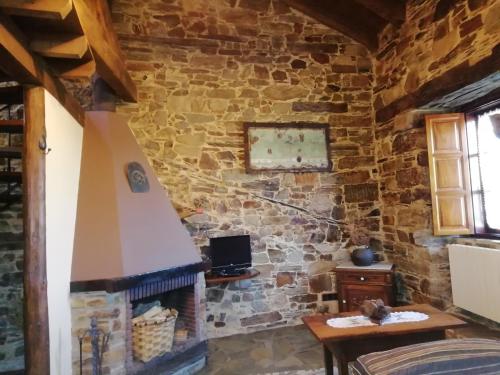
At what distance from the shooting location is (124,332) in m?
2.69

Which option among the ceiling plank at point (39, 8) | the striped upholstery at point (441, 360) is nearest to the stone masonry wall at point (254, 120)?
the ceiling plank at point (39, 8)

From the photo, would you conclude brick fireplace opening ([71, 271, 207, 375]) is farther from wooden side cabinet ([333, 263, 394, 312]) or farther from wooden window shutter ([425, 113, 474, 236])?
wooden window shutter ([425, 113, 474, 236])

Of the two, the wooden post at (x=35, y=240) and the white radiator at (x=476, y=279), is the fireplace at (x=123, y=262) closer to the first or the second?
the wooden post at (x=35, y=240)

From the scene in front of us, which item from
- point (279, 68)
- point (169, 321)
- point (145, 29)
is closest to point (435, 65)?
point (279, 68)

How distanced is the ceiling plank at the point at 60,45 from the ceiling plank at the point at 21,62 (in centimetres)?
7

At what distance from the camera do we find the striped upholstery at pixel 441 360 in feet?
5.36

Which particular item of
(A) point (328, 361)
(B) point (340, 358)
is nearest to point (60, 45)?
(B) point (340, 358)

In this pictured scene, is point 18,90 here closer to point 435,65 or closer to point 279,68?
point 279,68

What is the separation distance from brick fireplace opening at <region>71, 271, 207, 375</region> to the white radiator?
2.59 m

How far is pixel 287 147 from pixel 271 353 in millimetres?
2371

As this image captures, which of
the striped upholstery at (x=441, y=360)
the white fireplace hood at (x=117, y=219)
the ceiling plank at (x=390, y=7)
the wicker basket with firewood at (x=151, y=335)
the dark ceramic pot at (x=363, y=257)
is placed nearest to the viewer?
the striped upholstery at (x=441, y=360)

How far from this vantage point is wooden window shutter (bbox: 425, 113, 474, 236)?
12.0 feet

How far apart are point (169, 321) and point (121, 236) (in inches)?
34.7

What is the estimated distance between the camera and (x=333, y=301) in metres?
4.37
